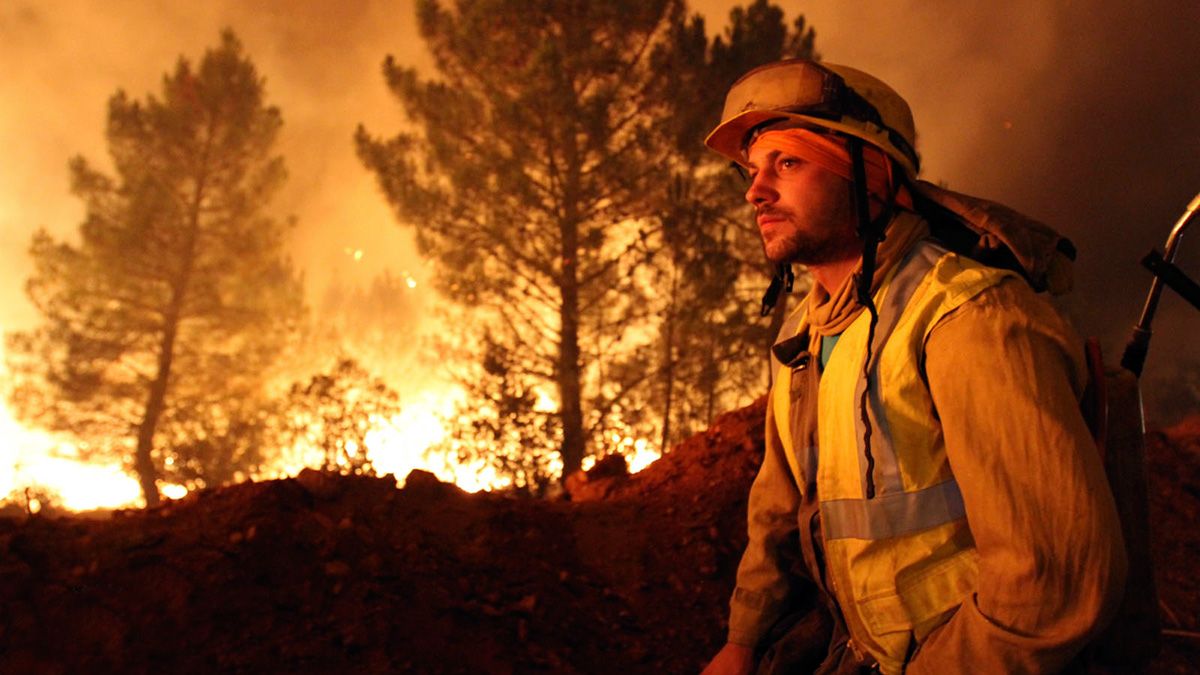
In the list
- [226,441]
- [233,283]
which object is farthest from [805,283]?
[233,283]

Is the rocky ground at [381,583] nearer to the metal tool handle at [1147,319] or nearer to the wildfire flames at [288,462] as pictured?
the metal tool handle at [1147,319]

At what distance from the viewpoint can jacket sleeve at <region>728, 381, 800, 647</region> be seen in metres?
2.12

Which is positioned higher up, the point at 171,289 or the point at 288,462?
the point at 171,289

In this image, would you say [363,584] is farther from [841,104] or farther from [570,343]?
[570,343]

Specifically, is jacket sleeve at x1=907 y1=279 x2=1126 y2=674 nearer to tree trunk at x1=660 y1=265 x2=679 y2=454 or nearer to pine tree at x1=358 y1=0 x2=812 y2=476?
pine tree at x1=358 y1=0 x2=812 y2=476

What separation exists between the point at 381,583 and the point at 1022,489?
3.08 m

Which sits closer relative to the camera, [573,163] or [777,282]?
[777,282]

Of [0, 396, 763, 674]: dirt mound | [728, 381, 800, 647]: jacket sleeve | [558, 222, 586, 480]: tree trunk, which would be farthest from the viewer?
[558, 222, 586, 480]: tree trunk

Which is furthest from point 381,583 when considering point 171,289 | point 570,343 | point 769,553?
point 171,289

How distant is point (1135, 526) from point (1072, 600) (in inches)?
14.2

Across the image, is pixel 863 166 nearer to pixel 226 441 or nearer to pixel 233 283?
pixel 226 441

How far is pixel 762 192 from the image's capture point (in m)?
1.91

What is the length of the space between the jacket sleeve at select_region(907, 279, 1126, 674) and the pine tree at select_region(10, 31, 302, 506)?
18.3 meters

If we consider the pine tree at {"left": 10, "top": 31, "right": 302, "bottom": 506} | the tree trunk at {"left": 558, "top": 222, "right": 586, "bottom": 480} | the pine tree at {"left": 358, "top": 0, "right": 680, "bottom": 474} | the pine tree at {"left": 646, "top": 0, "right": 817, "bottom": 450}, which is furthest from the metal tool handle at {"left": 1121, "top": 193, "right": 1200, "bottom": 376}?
the pine tree at {"left": 10, "top": 31, "right": 302, "bottom": 506}
